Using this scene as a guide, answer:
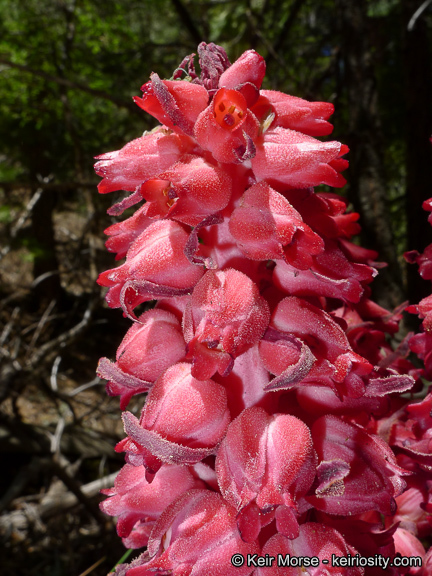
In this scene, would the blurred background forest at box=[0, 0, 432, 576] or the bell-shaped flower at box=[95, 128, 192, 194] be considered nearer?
the bell-shaped flower at box=[95, 128, 192, 194]

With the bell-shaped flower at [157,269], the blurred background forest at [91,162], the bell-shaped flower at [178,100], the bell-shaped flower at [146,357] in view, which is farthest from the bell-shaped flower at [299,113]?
the blurred background forest at [91,162]

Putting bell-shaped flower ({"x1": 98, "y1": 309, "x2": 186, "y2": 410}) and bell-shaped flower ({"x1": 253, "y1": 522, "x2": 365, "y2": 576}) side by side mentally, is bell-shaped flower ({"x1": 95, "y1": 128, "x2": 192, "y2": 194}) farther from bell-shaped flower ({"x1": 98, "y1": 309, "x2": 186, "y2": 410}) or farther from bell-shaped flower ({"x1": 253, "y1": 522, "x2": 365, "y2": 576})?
bell-shaped flower ({"x1": 253, "y1": 522, "x2": 365, "y2": 576})

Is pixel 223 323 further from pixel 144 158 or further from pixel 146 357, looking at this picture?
pixel 144 158

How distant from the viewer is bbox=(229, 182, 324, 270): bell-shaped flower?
610 mm

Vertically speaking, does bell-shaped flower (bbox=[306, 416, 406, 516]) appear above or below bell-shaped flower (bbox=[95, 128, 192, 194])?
below

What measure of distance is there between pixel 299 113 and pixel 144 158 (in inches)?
9.4

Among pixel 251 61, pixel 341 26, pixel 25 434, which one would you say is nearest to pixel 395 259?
pixel 341 26

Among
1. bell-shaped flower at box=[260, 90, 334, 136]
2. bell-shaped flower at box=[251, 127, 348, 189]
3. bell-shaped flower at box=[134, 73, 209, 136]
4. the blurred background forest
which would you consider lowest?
the blurred background forest

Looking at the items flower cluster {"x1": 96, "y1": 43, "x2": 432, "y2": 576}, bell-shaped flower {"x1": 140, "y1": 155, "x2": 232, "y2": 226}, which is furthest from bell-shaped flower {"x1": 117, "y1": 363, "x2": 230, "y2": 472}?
bell-shaped flower {"x1": 140, "y1": 155, "x2": 232, "y2": 226}

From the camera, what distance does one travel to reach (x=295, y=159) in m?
0.65

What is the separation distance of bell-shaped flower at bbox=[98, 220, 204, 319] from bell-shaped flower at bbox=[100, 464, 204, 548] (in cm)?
26

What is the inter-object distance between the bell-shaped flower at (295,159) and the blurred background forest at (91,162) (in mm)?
1489

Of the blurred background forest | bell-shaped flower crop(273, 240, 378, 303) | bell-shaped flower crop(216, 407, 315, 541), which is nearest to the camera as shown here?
bell-shaped flower crop(216, 407, 315, 541)

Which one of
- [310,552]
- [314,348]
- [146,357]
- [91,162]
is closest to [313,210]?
[314,348]
